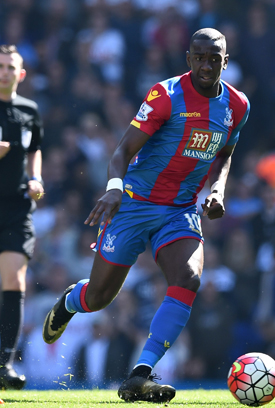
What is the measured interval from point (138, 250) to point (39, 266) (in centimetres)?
468

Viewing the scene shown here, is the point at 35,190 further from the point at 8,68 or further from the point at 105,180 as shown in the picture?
the point at 105,180

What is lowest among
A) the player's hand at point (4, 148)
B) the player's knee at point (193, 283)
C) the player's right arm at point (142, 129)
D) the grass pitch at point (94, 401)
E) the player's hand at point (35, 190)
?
the grass pitch at point (94, 401)

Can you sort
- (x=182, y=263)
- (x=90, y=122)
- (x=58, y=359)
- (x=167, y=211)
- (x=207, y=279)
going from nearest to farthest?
1. (x=182, y=263)
2. (x=167, y=211)
3. (x=58, y=359)
4. (x=207, y=279)
5. (x=90, y=122)

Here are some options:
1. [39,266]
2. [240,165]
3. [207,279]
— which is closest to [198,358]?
[207,279]

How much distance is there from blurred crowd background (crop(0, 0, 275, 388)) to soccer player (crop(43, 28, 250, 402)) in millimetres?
3185

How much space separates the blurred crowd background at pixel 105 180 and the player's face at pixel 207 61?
410 cm

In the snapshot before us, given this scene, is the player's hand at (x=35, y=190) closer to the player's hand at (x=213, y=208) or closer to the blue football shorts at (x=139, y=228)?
the blue football shorts at (x=139, y=228)

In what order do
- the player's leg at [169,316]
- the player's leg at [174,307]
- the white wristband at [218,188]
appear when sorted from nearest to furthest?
the player's leg at [169,316]
the player's leg at [174,307]
the white wristband at [218,188]

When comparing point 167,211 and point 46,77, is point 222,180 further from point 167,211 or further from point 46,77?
point 46,77

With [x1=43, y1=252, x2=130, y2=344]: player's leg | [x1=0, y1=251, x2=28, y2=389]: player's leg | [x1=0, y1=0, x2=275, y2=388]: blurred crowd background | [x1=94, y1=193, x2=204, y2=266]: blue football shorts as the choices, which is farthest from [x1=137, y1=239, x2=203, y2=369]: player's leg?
[x1=0, y1=0, x2=275, y2=388]: blurred crowd background

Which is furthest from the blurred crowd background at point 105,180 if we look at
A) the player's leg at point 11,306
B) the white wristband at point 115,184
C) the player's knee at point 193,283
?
the white wristband at point 115,184

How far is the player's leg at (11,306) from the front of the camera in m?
A: 5.27

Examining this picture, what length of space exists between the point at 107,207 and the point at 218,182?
111cm

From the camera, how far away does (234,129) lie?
477 centimetres
